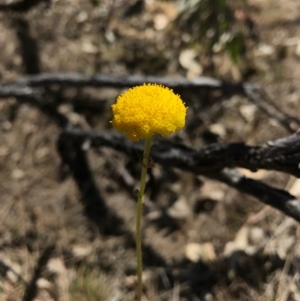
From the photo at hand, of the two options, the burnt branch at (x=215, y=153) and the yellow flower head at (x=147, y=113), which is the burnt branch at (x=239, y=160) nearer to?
the burnt branch at (x=215, y=153)

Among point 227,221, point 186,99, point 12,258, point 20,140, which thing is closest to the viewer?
point 12,258

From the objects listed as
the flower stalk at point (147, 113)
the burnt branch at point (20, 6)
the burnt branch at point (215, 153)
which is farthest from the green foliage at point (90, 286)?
the burnt branch at point (20, 6)

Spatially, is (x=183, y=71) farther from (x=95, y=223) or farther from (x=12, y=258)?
(x=12, y=258)

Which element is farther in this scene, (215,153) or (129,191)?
(129,191)

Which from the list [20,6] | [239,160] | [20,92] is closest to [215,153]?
[239,160]

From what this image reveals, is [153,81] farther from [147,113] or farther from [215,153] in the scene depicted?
[147,113]

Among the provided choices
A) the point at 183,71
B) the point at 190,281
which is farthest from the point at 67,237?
the point at 183,71

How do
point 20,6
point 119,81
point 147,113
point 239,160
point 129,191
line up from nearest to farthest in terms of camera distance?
point 147,113, point 239,160, point 129,191, point 119,81, point 20,6
